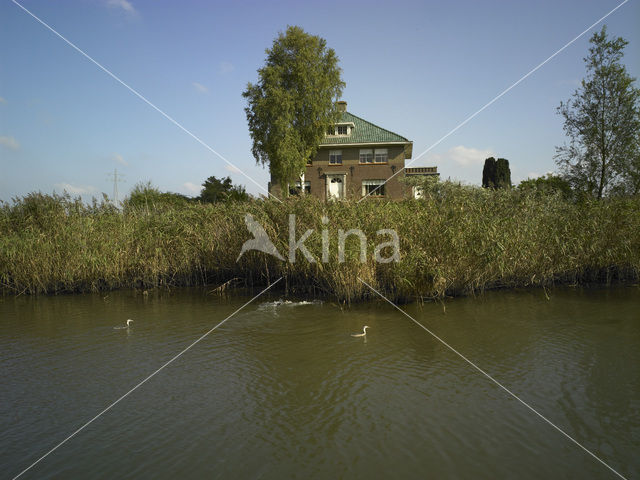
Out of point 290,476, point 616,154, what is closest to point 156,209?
point 290,476

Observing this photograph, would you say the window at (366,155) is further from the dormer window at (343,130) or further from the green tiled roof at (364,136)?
the dormer window at (343,130)

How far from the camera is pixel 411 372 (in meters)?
5.59

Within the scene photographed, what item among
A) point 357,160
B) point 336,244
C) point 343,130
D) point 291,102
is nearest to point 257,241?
point 336,244

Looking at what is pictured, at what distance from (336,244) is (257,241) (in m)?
2.65

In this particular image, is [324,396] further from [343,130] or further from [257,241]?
[343,130]

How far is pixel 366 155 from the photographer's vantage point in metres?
38.0

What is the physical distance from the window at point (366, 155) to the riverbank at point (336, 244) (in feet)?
86.4

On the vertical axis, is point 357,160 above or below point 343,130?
below

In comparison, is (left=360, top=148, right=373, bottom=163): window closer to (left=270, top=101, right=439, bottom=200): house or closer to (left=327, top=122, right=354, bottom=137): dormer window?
(left=270, top=101, right=439, bottom=200): house

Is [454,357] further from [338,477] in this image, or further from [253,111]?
[253,111]

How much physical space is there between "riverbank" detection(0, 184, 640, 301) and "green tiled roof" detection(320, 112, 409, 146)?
26.2 meters

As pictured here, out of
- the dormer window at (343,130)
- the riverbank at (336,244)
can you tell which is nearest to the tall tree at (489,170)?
the dormer window at (343,130)

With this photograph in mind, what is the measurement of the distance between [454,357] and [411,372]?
0.90 metres

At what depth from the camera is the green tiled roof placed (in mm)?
37625
